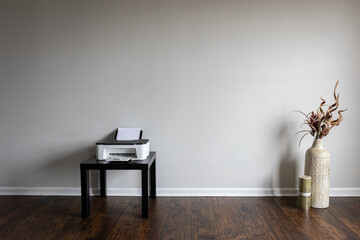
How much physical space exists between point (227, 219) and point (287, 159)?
3.47ft

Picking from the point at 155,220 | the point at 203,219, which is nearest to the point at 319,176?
Result: the point at 203,219

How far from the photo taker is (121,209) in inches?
117

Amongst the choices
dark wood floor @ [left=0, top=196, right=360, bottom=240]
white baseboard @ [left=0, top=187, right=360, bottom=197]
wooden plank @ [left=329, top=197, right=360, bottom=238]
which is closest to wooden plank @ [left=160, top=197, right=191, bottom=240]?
dark wood floor @ [left=0, top=196, right=360, bottom=240]

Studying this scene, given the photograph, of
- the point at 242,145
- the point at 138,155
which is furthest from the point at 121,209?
the point at 242,145

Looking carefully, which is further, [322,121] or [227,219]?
[322,121]

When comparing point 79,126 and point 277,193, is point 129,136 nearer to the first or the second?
point 79,126

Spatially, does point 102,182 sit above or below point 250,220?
above

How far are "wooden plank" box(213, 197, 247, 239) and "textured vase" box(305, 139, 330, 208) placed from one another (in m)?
0.77

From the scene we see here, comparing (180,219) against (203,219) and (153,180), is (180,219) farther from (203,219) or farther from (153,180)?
(153,180)

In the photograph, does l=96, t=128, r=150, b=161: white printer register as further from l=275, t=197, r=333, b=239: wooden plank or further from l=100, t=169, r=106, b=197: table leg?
l=275, t=197, r=333, b=239: wooden plank

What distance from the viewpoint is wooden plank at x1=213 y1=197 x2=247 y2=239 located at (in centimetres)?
242

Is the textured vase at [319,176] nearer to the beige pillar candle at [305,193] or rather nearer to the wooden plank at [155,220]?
the beige pillar candle at [305,193]

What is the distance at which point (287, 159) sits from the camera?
132 inches

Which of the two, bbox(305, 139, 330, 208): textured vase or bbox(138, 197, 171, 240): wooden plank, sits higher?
bbox(305, 139, 330, 208): textured vase
